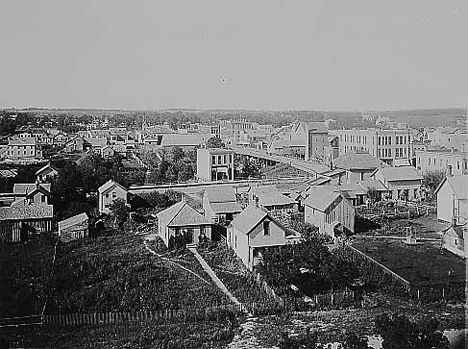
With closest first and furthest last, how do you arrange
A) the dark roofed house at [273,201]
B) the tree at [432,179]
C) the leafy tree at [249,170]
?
the dark roofed house at [273,201]
the tree at [432,179]
the leafy tree at [249,170]

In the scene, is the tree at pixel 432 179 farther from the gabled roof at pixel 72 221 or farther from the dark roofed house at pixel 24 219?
the dark roofed house at pixel 24 219

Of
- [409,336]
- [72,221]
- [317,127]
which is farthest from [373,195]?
[409,336]

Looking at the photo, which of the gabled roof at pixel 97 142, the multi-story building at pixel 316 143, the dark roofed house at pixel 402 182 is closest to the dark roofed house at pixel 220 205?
the dark roofed house at pixel 402 182

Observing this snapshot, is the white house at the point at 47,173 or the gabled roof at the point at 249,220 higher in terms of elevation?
the white house at the point at 47,173

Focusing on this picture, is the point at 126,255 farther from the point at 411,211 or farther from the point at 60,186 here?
the point at 411,211

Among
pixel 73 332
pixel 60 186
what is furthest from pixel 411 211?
pixel 73 332

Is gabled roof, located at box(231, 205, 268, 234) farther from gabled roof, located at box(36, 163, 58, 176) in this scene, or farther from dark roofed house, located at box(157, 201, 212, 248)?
gabled roof, located at box(36, 163, 58, 176)

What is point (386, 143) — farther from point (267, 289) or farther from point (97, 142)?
point (267, 289)
